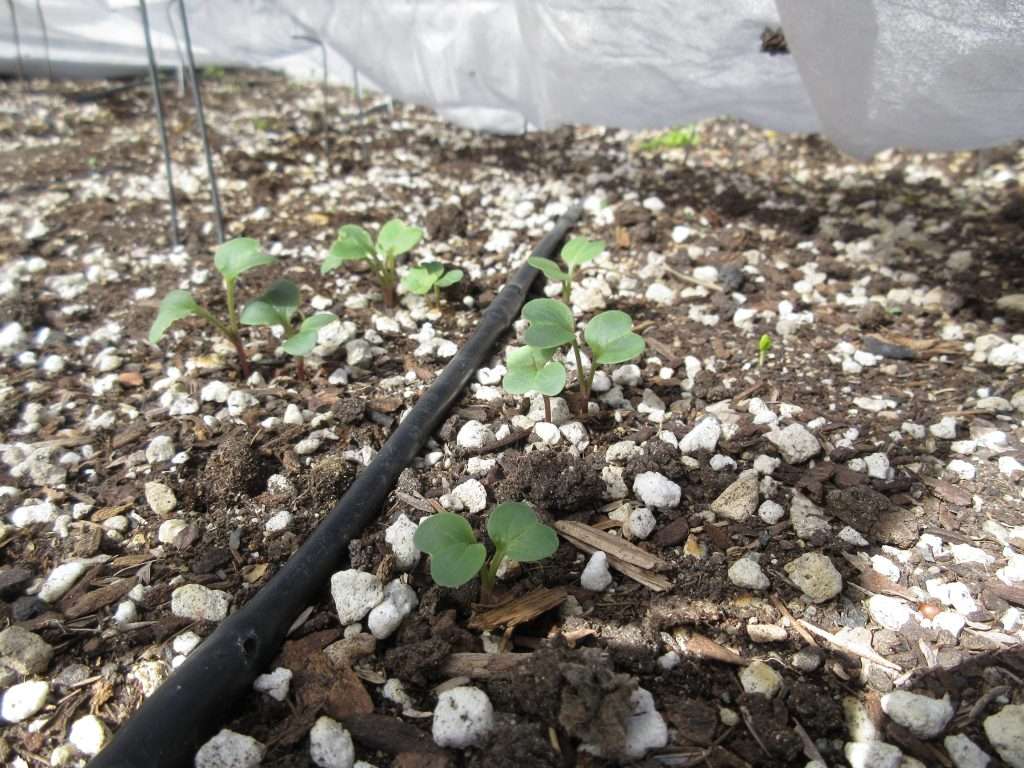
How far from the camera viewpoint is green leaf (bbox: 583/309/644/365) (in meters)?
1.08

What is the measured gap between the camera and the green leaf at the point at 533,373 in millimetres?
1030

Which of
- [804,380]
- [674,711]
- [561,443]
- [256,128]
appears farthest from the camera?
[256,128]

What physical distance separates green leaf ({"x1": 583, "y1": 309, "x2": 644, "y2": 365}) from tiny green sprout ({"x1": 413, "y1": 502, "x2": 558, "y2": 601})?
335 millimetres

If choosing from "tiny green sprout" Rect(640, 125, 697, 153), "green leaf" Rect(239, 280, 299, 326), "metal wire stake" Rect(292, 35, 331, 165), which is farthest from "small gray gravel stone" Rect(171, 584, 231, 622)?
"tiny green sprout" Rect(640, 125, 697, 153)

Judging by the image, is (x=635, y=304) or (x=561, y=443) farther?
(x=635, y=304)

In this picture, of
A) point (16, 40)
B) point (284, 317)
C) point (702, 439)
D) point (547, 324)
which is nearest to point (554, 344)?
point (547, 324)

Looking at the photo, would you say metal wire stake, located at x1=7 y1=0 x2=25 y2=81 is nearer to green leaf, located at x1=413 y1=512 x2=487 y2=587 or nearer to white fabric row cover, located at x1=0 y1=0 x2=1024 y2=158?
white fabric row cover, located at x1=0 y1=0 x2=1024 y2=158

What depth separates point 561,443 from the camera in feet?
3.68

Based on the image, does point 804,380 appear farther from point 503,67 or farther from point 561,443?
point 503,67

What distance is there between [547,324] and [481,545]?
40 centimetres

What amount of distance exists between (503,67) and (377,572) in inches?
57.2

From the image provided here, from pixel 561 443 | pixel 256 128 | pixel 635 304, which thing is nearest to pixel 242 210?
pixel 256 128

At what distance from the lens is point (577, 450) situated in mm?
1104

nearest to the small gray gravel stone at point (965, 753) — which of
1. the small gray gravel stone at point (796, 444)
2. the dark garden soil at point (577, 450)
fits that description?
the dark garden soil at point (577, 450)
